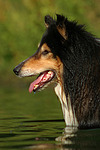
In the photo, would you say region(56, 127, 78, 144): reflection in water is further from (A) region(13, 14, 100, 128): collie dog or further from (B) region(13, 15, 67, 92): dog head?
(B) region(13, 15, 67, 92): dog head

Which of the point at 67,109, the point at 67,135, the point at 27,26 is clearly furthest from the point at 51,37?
the point at 27,26

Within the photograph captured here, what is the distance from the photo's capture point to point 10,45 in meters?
54.7

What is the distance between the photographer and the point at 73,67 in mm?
8719

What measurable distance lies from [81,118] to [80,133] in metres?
0.62

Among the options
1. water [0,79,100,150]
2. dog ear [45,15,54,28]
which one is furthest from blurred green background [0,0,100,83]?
dog ear [45,15,54,28]

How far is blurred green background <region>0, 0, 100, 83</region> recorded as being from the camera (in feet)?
138

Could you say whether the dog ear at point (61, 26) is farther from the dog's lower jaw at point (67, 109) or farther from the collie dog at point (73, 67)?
the dog's lower jaw at point (67, 109)

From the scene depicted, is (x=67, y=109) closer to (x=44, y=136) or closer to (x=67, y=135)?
(x=67, y=135)

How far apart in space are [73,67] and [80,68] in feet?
0.49

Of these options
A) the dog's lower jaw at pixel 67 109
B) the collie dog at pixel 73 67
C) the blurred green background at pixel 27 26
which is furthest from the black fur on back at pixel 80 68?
the blurred green background at pixel 27 26

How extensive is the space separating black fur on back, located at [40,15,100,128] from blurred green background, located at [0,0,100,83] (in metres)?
31.7

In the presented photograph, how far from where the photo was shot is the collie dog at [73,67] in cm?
872

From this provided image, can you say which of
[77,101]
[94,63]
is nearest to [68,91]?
[77,101]

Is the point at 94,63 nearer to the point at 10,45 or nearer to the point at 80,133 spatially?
the point at 80,133
